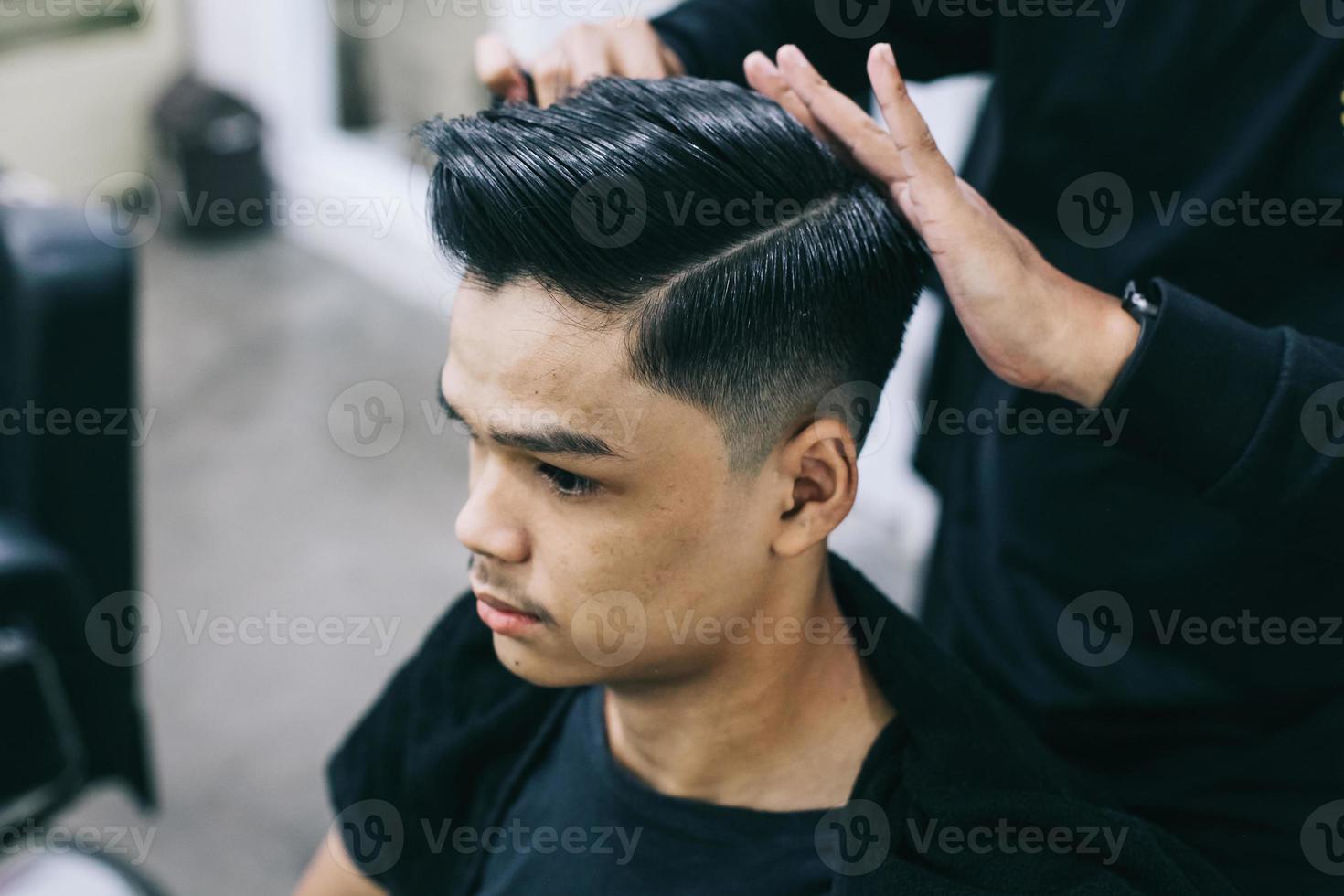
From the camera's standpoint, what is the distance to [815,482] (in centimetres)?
122

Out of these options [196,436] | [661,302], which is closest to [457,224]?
[661,302]

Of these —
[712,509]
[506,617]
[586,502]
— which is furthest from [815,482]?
[506,617]

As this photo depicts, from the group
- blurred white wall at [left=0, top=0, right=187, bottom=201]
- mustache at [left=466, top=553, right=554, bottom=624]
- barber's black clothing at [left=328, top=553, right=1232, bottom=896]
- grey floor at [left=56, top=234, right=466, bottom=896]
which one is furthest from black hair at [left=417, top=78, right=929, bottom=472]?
blurred white wall at [left=0, top=0, right=187, bottom=201]

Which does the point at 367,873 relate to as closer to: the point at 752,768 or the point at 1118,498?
the point at 752,768

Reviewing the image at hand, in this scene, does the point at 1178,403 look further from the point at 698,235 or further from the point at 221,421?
the point at 221,421

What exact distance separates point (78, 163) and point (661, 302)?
174 inches

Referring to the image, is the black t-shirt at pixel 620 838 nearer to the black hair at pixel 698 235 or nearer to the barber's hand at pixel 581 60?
the black hair at pixel 698 235

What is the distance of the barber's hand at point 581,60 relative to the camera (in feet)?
4.37

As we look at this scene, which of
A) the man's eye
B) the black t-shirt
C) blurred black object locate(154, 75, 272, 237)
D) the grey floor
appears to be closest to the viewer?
the man's eye

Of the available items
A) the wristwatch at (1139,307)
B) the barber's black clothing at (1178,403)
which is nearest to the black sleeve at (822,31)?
the barber's black clothing at (1178,403)

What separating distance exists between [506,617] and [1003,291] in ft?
1.80

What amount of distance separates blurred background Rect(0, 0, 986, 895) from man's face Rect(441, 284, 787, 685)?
22cm

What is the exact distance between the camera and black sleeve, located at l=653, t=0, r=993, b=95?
1.41 meters

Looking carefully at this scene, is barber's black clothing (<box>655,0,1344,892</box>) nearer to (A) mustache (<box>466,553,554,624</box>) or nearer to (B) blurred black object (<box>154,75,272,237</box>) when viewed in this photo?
(A) mustache (<box>466,553,554,624</box>)
